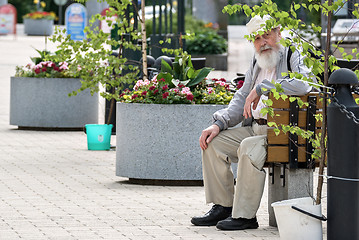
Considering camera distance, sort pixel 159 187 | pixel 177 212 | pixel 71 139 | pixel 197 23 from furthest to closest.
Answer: pixel 197 23
pixel 71 139
pixel 159 187
pixel 177 212

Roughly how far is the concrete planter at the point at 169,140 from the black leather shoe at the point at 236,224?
197cm

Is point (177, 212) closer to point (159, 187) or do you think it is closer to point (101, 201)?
point (101, 201)

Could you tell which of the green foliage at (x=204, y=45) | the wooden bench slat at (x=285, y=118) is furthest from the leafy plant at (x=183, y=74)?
the green foliage at (x=204, y=45)

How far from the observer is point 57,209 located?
6.78m

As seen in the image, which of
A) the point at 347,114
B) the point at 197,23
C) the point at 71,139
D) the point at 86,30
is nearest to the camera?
the point at 347,114

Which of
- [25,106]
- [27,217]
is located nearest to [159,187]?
[27,217]

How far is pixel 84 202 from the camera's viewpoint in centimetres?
712

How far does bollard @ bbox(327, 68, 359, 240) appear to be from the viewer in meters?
5.00

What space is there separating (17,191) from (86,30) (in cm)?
282

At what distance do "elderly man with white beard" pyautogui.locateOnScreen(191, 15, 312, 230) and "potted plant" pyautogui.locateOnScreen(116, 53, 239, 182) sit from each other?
1627 mm

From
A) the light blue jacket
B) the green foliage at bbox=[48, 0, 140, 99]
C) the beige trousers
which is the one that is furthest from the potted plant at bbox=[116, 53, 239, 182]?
the green foliage at bbox=[48, 0, 140, 99]

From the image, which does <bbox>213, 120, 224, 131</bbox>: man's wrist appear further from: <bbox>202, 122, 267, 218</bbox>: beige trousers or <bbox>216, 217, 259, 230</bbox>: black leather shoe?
<bbox>216, 217, 259, 230</bbox>: black leather shoe

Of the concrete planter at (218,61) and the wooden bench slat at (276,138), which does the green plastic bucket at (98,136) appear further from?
the concrete planter at (218,61)

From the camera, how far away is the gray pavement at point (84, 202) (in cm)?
590
